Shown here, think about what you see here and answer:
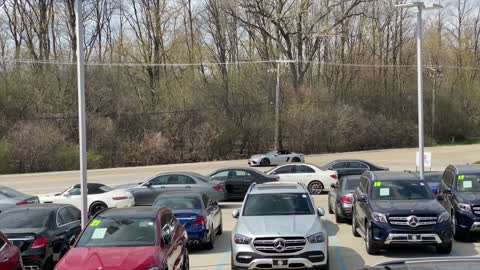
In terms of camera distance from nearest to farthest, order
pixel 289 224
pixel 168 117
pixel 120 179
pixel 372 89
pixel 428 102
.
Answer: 1. pixel 289 224
2. pixel 120 179
3. pixel 168 117
4. pixel 372 89
5. pixel 428 102

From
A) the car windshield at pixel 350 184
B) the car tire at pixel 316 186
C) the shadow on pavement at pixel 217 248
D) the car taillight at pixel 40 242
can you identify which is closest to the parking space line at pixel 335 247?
the car windshield at pixel 350 184

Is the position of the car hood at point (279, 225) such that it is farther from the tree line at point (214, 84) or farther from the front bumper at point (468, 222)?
the tree line at point (214, 84)

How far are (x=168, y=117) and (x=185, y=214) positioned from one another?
4760 centimetres

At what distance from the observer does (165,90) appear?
210 feet

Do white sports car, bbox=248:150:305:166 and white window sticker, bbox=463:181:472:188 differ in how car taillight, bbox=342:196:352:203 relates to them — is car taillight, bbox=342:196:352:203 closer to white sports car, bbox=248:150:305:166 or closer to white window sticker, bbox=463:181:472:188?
white window sticker, bbox=463:181:472:188

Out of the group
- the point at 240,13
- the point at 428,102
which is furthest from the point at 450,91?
the point at 240,13

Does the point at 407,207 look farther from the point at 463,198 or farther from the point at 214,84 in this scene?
the point at 214,84

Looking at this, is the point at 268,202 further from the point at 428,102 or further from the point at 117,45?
the point at 428,102

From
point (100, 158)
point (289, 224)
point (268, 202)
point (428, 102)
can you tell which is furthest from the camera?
point (428, 102)

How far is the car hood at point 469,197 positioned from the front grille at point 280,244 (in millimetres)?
6097

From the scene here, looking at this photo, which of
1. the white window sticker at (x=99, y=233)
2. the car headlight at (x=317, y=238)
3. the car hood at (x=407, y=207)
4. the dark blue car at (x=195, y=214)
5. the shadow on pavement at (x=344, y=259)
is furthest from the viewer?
the dark blue car at (x=195, y=214)

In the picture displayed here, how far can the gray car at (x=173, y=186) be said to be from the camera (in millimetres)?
22375

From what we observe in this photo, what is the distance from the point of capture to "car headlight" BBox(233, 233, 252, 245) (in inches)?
409

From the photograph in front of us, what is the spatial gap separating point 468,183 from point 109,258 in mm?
10295
